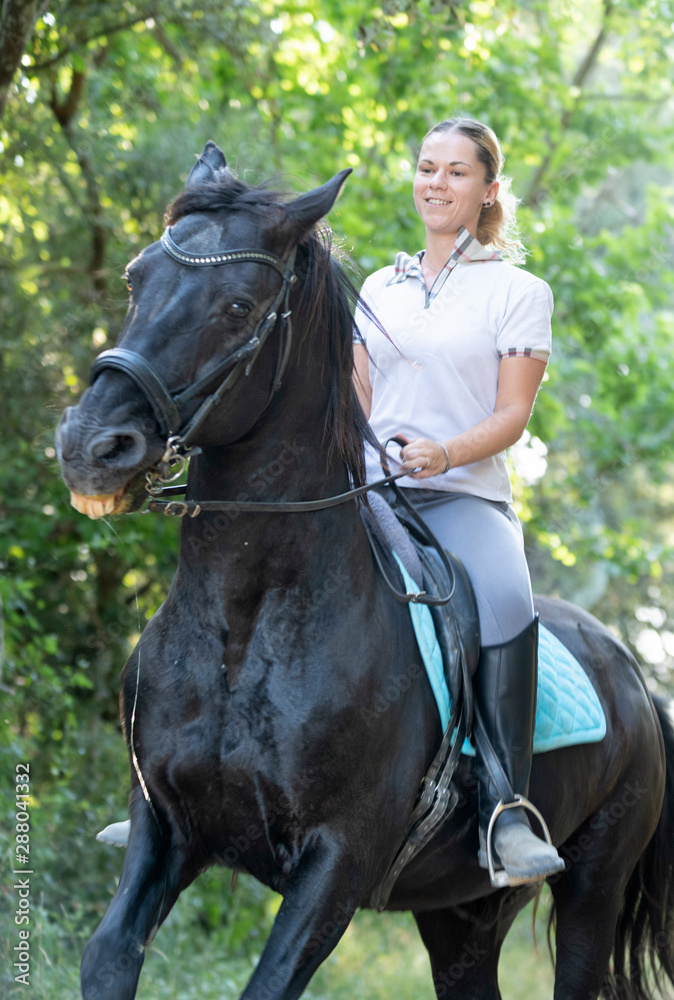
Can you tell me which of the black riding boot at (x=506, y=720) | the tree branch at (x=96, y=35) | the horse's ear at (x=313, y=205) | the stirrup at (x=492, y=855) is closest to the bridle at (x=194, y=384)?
the horse's ear at (x=313, y=205)

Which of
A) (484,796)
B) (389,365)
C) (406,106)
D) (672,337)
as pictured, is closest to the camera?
(484,796)

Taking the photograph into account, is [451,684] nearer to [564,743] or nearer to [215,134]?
[564,743]

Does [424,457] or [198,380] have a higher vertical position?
[198,380]

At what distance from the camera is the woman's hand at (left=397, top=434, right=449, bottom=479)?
10.1 feet

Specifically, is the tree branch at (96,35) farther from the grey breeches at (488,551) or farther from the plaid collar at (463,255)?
the grey breeches at (488,551)

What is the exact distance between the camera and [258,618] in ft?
9.40

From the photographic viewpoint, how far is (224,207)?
272cm

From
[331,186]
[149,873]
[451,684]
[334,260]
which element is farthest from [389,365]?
[149,873]

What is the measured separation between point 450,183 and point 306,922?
254cm

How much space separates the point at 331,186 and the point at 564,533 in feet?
27.8

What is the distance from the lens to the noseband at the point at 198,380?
239 cm

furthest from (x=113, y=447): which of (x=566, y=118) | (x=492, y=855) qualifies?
(x=566, y=118)

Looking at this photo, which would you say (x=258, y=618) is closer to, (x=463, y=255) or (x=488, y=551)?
(x=488, y=551)

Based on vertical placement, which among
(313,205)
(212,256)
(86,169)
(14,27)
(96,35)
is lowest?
(212,256)
